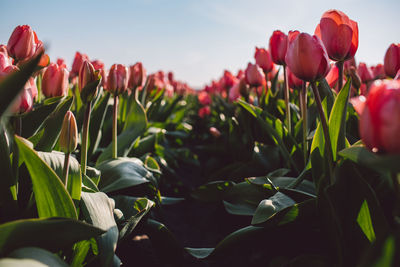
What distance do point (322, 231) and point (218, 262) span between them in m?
0.63

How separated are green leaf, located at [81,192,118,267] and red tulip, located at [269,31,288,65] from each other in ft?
3.91

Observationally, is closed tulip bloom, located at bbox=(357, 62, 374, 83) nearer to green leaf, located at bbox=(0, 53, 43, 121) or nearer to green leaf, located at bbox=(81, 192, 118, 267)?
green leaf, located at bbox=(81, 192, 118, 267)

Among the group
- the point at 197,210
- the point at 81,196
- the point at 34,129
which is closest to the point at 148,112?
the point at 197,210

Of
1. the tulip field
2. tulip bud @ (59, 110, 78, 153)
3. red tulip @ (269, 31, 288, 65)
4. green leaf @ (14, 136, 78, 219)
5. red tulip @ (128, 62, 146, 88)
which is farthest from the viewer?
red tulip @ (128, 62, 146, 88)

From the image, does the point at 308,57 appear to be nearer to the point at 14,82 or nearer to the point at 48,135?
the point at 14,82

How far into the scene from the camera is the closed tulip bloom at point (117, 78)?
4.87ft

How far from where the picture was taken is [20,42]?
1266 mm

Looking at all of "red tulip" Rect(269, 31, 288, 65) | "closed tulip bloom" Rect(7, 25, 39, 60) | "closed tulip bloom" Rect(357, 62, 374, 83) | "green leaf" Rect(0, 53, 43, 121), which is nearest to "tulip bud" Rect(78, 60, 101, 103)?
"closed tulip bloom" Rect(7, 25, 39, 60)

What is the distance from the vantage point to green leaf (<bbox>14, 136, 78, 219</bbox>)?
761mm

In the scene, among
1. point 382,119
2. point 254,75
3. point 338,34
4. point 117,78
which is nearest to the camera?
point 382,119

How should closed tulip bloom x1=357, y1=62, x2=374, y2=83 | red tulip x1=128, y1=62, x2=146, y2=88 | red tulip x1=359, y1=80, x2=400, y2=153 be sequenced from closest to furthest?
red tulip x1=359, y1=80, x2=400, y2=153, red tulip x1=128, y1=62, x2=146, y2=88, closed tulip bloom x1=357, y1=62, x2=374, y2=83

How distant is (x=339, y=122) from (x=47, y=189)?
859 millimetres

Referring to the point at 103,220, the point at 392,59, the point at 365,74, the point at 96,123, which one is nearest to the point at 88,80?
the point at 103,220

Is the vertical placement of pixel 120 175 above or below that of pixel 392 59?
below
